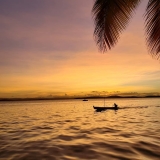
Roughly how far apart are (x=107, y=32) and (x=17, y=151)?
8955 millimetres

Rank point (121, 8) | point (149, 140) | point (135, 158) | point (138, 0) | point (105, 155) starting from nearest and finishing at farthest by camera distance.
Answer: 1. point (121, 8)
2. point (138, 0)
3. point (135, 158)
4. point (105, 155)
5. point (149, 140)

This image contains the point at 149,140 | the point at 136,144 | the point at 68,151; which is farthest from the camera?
the point at 149,140

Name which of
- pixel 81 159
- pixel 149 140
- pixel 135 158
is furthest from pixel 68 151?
pixel 149 140

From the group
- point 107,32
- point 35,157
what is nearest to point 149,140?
point 35,157

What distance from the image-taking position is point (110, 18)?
18.1 ft

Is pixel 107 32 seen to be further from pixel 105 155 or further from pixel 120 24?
pixel 105 155

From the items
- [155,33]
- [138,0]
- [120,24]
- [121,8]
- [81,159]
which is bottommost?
[81,159]

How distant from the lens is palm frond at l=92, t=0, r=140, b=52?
5398 mm

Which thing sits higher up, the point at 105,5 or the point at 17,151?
the point at 105,5

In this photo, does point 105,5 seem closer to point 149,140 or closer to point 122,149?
point 122,149

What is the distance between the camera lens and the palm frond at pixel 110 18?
5398 millimetres

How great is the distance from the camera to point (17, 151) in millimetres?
11297

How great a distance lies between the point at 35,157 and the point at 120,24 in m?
7.92

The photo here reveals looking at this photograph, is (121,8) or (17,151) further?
(17,151)
